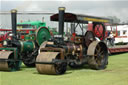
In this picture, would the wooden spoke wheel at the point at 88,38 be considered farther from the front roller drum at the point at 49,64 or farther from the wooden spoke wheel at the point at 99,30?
the front roller drum at the point at 49,64

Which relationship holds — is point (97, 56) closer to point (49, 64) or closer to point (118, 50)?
point (49, 64)

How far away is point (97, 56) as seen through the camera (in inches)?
292

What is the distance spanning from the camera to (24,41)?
7.82 metres

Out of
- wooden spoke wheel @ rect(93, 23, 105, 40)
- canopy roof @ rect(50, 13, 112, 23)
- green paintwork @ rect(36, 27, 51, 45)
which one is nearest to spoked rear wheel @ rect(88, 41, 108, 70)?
canopy roof @ rect(50, 13, 112, 23)

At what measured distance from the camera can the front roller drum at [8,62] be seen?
6.82 m

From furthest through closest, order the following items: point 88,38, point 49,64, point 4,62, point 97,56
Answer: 1. point 88,38
2. point 97,56
3. point 4,62
4. point 49,64

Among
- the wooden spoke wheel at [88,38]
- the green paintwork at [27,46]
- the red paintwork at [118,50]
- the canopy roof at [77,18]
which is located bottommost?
the red paintwork at [118,50]

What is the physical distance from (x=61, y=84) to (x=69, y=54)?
2.19 metres

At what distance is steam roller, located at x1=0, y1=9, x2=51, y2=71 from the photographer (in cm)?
694

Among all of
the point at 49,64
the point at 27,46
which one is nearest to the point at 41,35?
the point at 27,46

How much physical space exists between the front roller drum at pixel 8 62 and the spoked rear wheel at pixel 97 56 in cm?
225

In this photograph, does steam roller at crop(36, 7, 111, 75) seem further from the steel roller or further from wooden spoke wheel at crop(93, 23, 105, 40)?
the steel roller

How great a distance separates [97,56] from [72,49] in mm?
937

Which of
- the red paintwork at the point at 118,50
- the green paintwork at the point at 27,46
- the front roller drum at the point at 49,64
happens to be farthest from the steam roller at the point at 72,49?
the red paintwork at the point at 118,50
